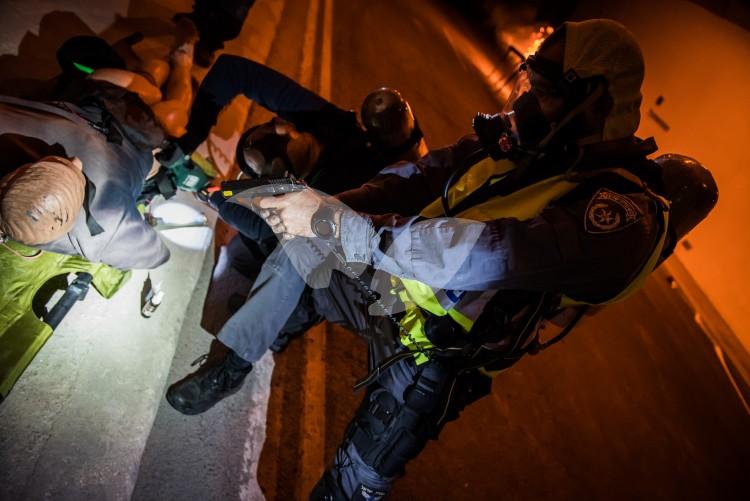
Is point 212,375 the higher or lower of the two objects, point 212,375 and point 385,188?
the lower

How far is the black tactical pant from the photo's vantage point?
73.0 inches

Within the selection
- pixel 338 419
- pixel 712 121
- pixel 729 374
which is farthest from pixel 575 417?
pixel 712 121

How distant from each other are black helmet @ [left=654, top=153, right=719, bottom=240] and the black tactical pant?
64.9 inches

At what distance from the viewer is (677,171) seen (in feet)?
8.40

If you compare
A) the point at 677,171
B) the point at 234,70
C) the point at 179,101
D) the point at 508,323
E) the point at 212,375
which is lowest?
the point at 212,375

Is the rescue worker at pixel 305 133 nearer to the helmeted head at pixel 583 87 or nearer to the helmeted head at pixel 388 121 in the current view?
the helmeted head at pixel 388 121

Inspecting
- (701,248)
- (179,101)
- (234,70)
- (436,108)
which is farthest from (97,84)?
(701,248)

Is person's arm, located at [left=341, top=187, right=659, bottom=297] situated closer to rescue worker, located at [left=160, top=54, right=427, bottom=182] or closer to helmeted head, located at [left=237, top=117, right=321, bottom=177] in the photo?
rescue worker, located at [left=160, top=54, right=427, bottom=182]

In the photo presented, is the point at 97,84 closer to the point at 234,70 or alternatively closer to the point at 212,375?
the point at 234,70

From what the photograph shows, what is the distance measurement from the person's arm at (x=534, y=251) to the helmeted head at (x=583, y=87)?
1.24 ft

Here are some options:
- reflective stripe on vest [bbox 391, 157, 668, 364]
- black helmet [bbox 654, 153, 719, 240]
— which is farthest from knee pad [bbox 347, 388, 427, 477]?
black helmet [bbox 654, 153, 719, 240]

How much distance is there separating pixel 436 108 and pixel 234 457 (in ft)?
25.5

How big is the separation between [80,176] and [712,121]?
1179cm

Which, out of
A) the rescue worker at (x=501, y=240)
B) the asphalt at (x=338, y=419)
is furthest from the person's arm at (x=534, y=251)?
the asphalt at (x=338, y=419)
